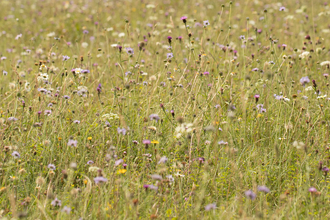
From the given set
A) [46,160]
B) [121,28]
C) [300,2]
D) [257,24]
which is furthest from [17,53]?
[300,2]

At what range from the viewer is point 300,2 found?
7.44 m

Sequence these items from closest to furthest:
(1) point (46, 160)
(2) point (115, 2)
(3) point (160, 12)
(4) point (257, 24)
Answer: (1) point (46, 160) < (4) point (257, 24) < (3) point (160, 12) < (2) point (115, 2)

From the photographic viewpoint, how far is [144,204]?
1.84 m

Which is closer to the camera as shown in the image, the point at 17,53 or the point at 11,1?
the point at 17,53

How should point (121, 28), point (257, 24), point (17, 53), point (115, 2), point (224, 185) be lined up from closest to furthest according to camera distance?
point (224, 185)
point (17, 53)
point (257, 24)
point (121, 28)
point (115, 2)

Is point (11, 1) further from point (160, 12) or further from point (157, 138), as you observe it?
point (157, 138)

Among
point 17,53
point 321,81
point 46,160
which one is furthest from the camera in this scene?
point 17,53

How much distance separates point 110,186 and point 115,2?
7.35m

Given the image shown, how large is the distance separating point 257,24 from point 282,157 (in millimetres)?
3934

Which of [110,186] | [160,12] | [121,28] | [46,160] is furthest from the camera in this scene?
[160,12]

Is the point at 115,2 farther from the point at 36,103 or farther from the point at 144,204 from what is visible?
the point at 144,204

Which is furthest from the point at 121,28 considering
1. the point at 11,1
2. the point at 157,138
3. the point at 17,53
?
the point at 157,138

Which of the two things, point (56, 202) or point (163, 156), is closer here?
point (56, 202)

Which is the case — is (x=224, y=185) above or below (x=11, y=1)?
below
